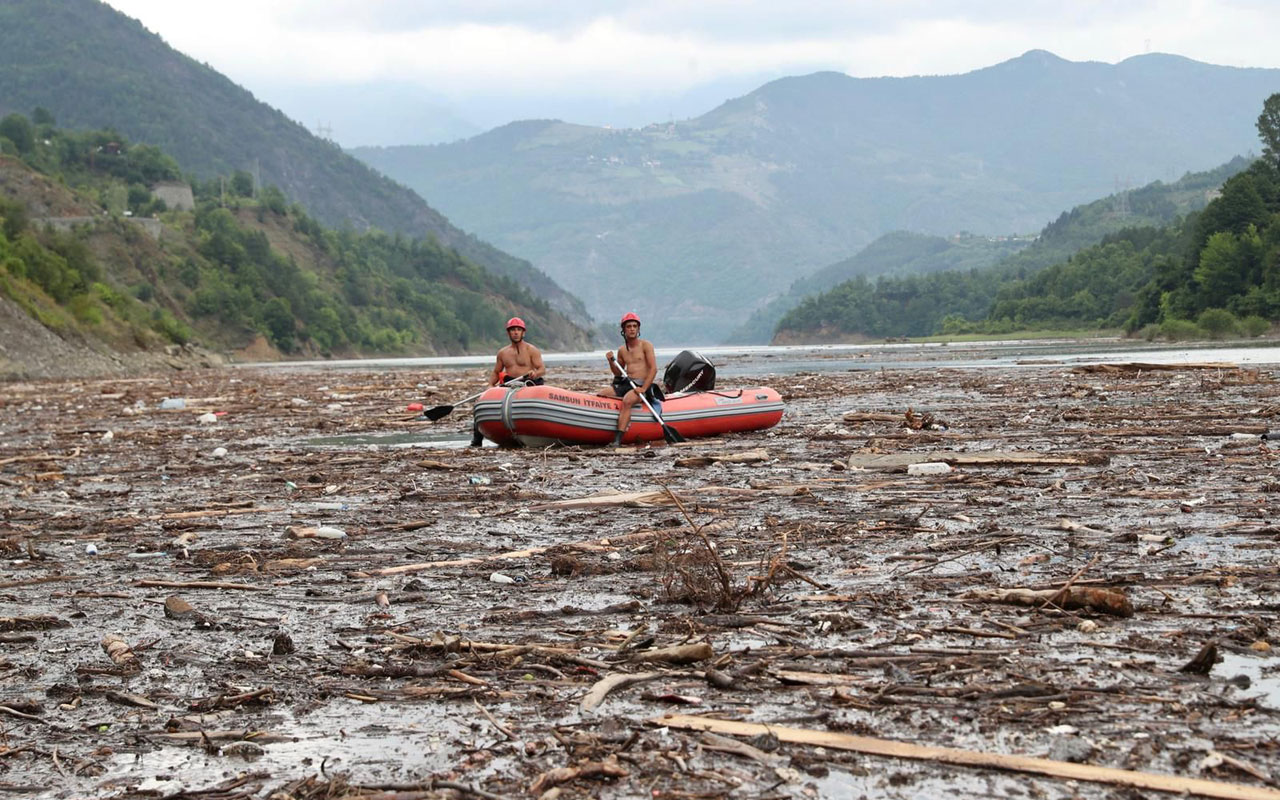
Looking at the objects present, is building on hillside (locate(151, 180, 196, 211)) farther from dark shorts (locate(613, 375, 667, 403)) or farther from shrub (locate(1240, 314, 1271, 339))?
dark shorts (locate(613, 375, 667, 403))

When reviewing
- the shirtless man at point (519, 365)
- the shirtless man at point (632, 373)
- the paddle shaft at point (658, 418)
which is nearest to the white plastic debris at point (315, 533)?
the shirtless man at point (632, 373)

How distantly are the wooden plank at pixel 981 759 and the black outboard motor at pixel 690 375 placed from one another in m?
15.3

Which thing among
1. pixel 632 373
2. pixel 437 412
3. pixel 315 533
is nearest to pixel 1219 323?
pixel 437 412

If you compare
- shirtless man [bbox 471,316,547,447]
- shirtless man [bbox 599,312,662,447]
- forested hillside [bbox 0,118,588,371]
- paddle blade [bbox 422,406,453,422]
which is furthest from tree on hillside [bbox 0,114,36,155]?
shirtless man [bbox 599,312,662,447]

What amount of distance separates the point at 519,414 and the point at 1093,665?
13.3 metres

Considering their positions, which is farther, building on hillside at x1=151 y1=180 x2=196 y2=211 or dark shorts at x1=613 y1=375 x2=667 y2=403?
building on hillside at x1=151 y1=180 x2=196 y2=211

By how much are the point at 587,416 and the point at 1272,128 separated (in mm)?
88128

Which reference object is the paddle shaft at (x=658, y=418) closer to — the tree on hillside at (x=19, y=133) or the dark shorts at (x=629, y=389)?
the dark shorts at (x=629, y=389)

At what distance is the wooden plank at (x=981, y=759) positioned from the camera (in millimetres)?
4125

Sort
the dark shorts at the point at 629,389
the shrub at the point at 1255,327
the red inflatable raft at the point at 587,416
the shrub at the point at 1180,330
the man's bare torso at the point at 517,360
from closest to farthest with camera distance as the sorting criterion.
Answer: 1. the red inflatable raft at the point at 587,416
2. the dark shorts at the point at 629,389
3. the man's bare torso at the point at 517,360
4. the shrub at the point at 1255,327
5. the shrub at the point at 1180,330

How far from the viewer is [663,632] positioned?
655 centimetres

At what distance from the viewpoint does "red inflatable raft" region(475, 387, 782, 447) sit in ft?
60.2

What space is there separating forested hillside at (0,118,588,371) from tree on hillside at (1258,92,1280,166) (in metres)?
77.3

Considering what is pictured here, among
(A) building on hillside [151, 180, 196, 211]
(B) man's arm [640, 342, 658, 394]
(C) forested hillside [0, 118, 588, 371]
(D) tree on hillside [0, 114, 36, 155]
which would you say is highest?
(D) tree on hillside [0, 114, 36, 155]
